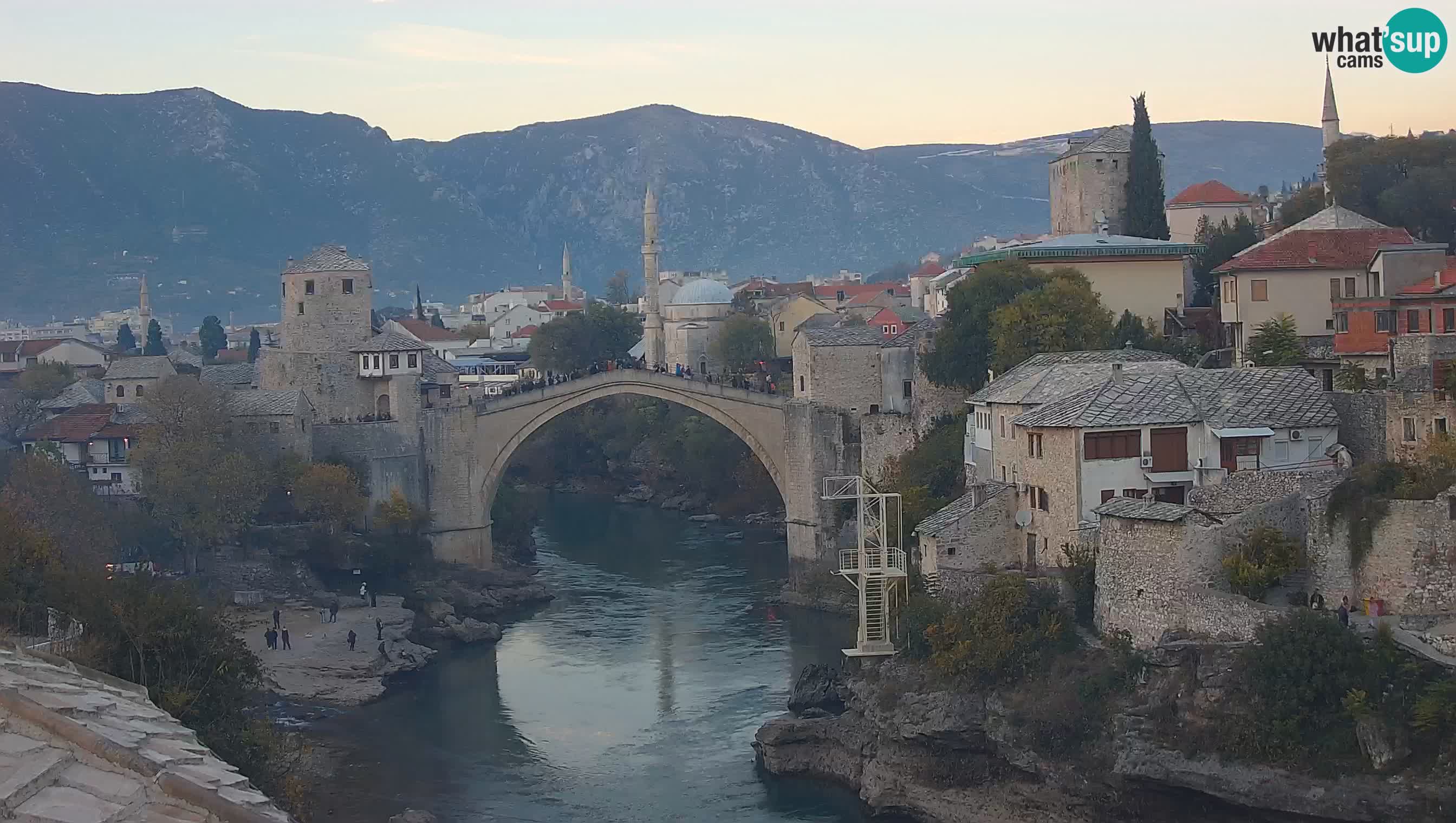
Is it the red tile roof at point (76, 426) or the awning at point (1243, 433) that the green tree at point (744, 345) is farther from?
the awning at point (1243, 433)

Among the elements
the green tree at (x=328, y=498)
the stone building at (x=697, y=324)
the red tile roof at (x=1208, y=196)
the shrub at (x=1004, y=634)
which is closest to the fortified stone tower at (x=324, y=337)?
the green tree at (x=328, y=498)

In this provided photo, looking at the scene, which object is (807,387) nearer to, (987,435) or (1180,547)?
(987,435)

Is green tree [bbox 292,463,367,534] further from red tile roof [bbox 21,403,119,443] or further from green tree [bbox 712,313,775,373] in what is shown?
green tree [bbox 712,313,775,373]

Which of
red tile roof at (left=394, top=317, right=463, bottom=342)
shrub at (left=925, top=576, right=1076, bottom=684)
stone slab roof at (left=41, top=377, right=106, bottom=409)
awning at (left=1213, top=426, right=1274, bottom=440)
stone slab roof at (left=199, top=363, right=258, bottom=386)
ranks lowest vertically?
shrub at (left=925, top=576, right=1076, bottom=684)

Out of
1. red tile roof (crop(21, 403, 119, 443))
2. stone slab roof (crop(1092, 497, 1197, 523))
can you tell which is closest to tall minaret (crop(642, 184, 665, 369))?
red tile roof (crop(21, 403, 119, 443))

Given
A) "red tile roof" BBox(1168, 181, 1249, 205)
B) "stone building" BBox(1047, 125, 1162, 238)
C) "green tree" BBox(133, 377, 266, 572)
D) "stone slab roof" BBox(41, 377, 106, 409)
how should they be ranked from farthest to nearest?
"red tile roof" BBox(1168, 181, 1249, 205) → "stone slab roof" BBox(41, 377, 106, 409) → "stone building" BBox(1047, 125, 1162, 238) → "green tree" BBox(133, 377, 266, 572)

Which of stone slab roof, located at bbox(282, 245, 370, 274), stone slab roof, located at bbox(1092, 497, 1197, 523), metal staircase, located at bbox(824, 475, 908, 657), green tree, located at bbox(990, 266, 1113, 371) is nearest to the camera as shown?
stone slab roof, located at bbox(1092, 497, 1197, 523)
